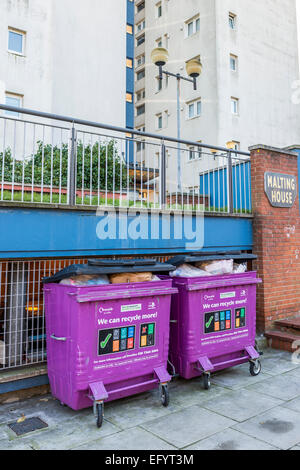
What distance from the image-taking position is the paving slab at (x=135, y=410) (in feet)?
12.5

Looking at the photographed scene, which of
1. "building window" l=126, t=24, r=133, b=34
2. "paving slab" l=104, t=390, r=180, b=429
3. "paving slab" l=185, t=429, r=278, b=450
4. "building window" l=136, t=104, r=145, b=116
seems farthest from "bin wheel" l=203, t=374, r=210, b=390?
"building window" l=126, t=24, r=133, b=34

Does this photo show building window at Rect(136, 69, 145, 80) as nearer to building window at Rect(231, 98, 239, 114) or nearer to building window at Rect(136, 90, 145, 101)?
building window at Rect(136, 90, 145, 101)

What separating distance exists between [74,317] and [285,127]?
22491 millimetres

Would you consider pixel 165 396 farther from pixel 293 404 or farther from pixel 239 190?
pixel 239 190

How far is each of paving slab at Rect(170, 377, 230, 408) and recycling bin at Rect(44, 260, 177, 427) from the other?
0.31 m

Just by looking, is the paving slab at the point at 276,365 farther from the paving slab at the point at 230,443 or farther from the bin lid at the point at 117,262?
the bin lid at the point at 117,262

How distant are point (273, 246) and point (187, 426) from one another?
4.18 m

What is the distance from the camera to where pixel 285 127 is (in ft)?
75.0

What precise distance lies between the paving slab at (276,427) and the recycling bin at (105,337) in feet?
3.17

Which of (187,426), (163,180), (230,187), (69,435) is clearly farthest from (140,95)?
(69,435)

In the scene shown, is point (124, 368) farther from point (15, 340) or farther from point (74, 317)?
point (15, 340)

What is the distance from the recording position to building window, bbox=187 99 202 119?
20650mm

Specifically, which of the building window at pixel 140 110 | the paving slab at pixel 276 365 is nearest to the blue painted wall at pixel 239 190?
the paving slab at pixel 276 365
